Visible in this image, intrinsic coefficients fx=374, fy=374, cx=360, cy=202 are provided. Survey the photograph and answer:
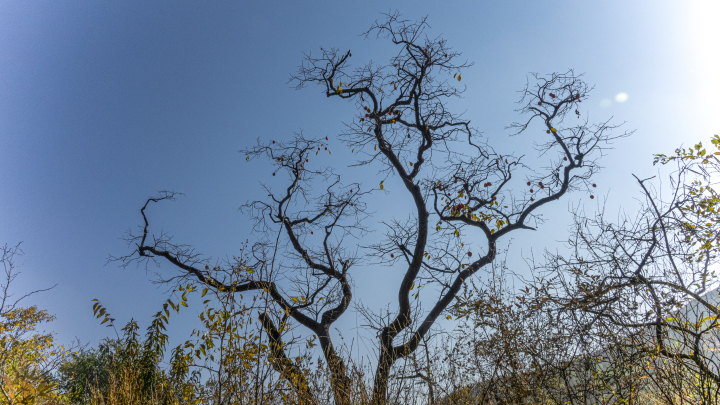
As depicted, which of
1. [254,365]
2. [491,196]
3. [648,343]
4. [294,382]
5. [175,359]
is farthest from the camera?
[491,196]

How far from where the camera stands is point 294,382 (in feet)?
9.72

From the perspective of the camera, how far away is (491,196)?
676 cm

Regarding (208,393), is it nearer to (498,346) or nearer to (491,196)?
(498,346)

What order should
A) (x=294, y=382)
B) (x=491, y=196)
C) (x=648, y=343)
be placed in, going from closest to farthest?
(x=648, y=343), (x=294, y=382), (x=491, y=196)

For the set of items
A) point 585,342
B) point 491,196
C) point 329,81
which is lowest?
point 585,342

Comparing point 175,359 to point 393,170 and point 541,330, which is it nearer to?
point 541,330

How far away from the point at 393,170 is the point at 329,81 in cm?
206

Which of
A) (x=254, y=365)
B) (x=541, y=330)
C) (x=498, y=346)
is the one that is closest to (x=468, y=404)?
(x=498, y=346)

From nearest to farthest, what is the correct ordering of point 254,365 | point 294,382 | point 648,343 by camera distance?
point 648,343 → point 254,365 → point 294,382

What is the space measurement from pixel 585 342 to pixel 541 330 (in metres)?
0.37

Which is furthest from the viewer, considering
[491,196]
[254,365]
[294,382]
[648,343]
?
[491,196]

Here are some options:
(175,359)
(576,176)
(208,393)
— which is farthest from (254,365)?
(576,176)

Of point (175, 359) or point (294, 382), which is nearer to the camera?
point (294, 382)

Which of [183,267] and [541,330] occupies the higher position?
[183,267]
